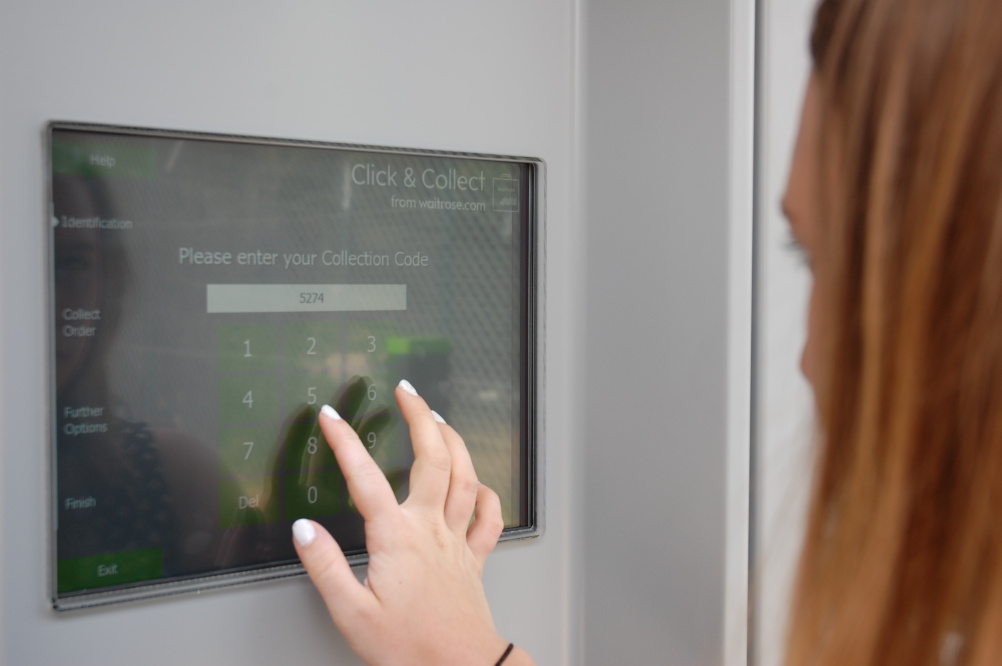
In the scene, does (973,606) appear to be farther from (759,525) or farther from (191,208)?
(191,208)

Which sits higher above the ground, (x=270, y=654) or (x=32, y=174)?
(x=32, y=174)

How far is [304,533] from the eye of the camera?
59cm

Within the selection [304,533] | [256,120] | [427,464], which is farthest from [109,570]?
[256,120]

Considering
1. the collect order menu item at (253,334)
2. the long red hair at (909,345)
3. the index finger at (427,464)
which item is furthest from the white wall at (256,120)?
the long red hair at (909,345)

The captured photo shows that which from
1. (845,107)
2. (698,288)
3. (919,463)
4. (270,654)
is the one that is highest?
(845,107)

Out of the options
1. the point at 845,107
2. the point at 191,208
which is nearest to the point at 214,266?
the point at 191,208

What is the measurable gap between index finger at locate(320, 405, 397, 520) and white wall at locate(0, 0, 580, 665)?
4.2 inches

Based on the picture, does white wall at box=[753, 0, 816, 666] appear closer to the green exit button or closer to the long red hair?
the long red hair

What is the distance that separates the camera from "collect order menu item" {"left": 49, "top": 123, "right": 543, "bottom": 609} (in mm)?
552

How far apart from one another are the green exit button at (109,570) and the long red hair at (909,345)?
1.48ft

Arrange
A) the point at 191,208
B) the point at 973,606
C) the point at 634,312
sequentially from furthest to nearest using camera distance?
the point at 634,312
the point at 191,208
the point at 973,606

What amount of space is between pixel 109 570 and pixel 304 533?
0.44ft

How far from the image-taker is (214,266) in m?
0.60

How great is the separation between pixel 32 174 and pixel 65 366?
129 millimetres
